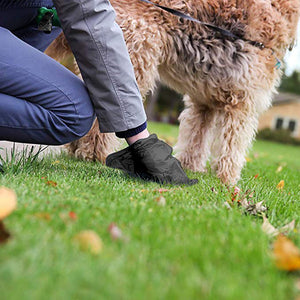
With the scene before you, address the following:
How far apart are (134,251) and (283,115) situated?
3836 cm

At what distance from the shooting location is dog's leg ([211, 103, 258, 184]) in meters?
3.57

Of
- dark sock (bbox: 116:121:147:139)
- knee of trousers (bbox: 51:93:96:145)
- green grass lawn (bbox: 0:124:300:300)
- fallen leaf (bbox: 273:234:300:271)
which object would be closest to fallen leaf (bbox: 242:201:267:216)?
green grass lawn (bbox: 0:124:300:300)

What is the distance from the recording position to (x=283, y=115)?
3697 cm

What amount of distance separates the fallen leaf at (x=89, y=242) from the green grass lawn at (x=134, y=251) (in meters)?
0.02

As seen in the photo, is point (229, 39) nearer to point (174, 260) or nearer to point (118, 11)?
point (118, 11)

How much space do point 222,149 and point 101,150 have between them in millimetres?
1193

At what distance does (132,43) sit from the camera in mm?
3072

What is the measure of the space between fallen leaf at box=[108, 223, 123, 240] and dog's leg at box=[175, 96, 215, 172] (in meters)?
2.77

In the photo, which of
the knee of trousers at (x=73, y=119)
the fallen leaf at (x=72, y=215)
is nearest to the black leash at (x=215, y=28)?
the knee of trousers at (x=73, y=119)

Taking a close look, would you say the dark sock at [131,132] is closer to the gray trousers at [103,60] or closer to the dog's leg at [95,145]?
the gray trousers at [103,60]

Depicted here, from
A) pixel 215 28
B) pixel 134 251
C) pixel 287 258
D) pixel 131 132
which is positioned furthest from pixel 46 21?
pixel 287 258

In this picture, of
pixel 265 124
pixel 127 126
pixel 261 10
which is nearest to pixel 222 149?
pixel 261 10

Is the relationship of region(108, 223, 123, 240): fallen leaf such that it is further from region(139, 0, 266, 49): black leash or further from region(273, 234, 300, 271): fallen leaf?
region(139, 0, 266, 49): black leash

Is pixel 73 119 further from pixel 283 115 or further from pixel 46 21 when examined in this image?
pixel 283 115
